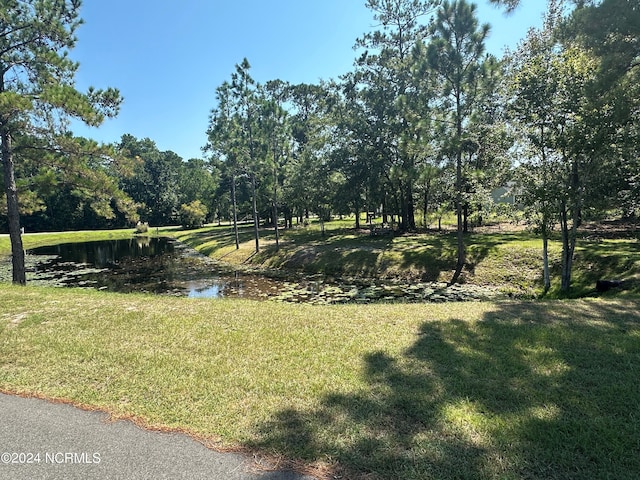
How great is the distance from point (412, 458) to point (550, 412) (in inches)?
61.4

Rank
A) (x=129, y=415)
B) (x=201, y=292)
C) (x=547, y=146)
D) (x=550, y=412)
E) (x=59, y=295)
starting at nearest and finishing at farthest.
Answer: (x=550, y=412)
(x=129, y=415)
(x=59, y=295)
(x=547, y=146)
(x=201, y=292)

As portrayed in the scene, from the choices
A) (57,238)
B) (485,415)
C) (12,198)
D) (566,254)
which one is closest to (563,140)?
(566,254)

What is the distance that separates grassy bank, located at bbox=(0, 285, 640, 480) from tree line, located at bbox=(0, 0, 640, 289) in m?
4.54

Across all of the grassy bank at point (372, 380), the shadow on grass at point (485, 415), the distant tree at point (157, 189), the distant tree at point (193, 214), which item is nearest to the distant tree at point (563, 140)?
the grassy bank at point (372, 380)

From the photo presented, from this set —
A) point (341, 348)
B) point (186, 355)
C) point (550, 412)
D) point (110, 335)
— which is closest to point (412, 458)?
point (550, 412)

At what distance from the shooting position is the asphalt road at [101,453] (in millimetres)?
2820

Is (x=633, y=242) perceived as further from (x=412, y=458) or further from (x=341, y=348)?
(x=412, y=458)

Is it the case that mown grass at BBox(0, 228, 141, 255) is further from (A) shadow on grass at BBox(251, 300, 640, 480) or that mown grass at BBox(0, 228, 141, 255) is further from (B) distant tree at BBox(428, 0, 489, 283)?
(A) shadow on grass at BBox(251, 300, 640, 480)

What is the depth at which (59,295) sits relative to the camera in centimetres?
864

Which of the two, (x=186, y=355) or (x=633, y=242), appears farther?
(x=633, y=242)

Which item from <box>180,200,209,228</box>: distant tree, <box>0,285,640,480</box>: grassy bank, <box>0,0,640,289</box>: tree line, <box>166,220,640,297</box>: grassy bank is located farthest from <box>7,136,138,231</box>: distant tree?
<box>180,200,209,228</box>: distant tree

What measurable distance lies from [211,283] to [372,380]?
14027mm

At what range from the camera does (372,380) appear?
4117 millimetres

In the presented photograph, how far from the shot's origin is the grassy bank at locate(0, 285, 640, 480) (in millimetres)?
2908
